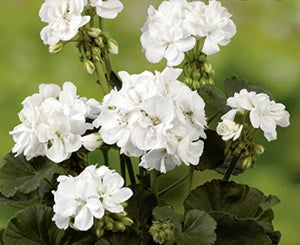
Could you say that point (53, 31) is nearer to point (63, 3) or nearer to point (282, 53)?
point (63, 3)

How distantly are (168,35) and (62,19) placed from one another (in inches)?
6.9

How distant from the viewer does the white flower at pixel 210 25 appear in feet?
4.58

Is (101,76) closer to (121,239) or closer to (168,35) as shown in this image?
(168,35)

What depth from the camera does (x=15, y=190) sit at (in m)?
1.41

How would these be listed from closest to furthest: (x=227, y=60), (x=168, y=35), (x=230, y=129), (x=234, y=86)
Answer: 1. (x=230, y=129)
2. (x=168, y=35)
3. (x=234, y=86)
4. (x=227, y=60)

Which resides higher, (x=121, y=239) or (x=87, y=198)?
(x=87, y=198)

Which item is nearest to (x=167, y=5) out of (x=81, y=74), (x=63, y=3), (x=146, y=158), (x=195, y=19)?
(x=195, y=19)

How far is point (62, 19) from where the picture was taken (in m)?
1.32

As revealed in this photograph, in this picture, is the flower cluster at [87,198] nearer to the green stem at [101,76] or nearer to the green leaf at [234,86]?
the green stem at [101,76]

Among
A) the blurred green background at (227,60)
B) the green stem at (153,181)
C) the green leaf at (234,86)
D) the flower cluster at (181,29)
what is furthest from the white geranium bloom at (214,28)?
the blurred green background at (227,60)

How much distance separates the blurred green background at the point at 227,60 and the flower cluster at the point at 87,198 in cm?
72

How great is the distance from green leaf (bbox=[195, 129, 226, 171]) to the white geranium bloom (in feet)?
0.45

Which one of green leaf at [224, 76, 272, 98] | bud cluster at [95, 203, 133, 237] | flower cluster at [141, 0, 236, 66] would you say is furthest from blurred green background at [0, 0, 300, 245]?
bud cluster at [95, 203, 133, 237]

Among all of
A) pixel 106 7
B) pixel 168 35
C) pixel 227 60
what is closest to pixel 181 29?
pixel 168 35
